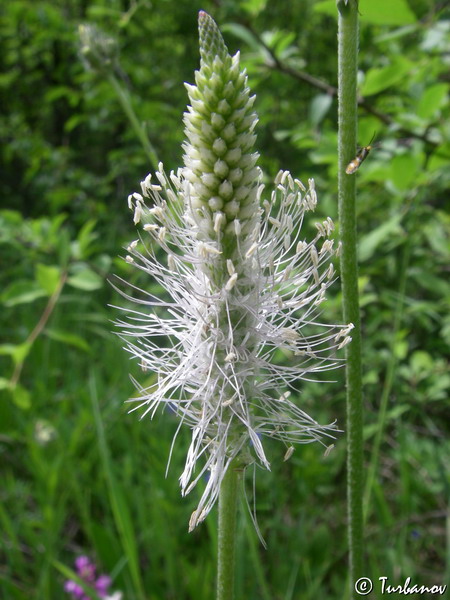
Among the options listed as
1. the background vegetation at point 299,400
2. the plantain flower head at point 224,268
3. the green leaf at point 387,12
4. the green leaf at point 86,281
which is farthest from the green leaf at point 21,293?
the green leaf at point 387,12

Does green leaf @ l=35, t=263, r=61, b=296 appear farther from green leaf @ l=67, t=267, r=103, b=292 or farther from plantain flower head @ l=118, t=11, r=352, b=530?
plantain flower head @ l=118, t=11, r=352, b=530

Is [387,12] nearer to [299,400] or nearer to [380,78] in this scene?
[380,78]

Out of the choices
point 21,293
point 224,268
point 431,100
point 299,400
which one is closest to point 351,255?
point 224,268

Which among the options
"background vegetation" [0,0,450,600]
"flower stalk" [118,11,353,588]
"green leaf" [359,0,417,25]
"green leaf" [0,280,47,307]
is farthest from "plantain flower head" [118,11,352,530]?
"green leaf" [0,280,47,307]

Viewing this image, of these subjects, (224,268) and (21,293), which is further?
(21,293)

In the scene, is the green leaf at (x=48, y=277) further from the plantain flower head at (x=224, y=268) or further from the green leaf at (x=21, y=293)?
the plantain flower head at (x=224, y=268)

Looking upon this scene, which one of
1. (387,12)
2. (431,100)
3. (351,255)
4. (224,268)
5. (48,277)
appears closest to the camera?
(351,255)
